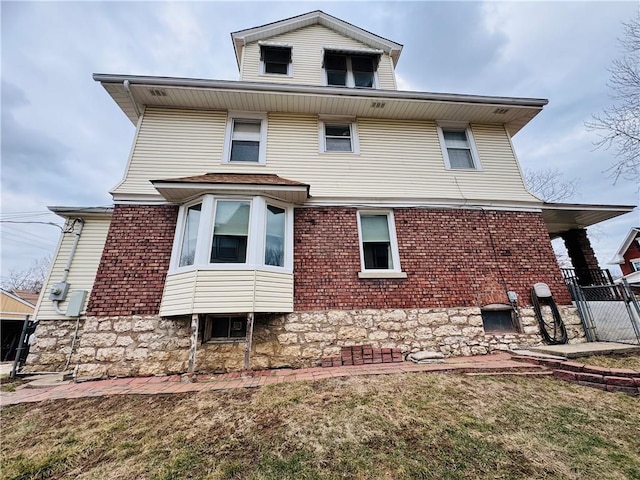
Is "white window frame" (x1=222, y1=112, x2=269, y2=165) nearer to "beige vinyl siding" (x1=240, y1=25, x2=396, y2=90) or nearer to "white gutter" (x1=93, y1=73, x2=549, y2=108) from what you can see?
"white gutter" (x1=93, y1=73, x2=549, y2=108)

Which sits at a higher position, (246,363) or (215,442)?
(246,363)

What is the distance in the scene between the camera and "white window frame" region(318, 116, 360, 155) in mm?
6713

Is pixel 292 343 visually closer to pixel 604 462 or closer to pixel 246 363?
pixel 246 363

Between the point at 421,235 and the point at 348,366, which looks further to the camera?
the point at 421,235

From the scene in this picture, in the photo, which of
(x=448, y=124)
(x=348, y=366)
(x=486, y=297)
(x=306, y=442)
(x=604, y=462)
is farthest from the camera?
(x=448, y=124)

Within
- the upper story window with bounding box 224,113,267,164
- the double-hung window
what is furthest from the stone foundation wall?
the upper story window with bounding box 224,113,267,164

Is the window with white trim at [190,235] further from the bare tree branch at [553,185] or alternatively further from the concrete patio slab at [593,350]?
the bare tree branch at [553,185]

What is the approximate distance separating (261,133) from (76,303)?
6.37 m

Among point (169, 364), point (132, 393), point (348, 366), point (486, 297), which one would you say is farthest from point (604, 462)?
point (169, 364)

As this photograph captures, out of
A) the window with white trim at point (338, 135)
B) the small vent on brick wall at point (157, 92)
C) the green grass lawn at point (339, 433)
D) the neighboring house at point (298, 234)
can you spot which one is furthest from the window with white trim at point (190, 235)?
the window with white trim at point (338, 135)

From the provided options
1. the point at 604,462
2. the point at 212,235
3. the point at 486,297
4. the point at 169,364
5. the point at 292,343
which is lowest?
the point at 604,462

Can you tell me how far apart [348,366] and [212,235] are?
394cm

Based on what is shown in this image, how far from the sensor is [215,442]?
97.6 inches

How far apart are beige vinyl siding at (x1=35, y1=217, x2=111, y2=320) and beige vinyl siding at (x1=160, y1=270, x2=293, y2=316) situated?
122 inches
